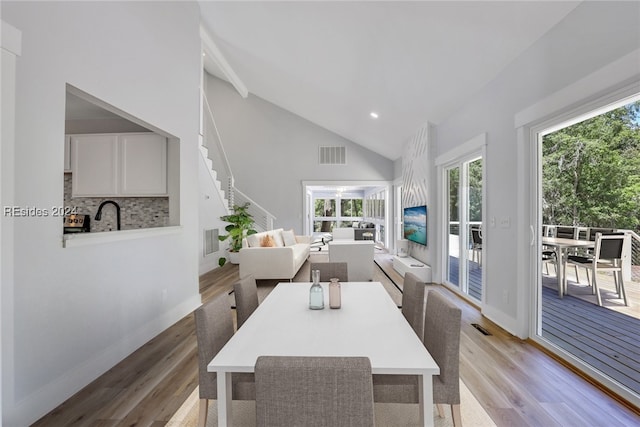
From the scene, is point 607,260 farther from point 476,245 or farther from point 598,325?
point 476,245

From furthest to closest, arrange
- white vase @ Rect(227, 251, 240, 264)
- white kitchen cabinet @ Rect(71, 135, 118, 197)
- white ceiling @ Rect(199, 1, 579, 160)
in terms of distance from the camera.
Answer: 1. white vase @ Rect(227, 251, 240, 264)
2. white kitchen cabinet @ Rect(71, 135, 118, 197)
3. white ceiling @ Rect(199, 1, 579, 160)

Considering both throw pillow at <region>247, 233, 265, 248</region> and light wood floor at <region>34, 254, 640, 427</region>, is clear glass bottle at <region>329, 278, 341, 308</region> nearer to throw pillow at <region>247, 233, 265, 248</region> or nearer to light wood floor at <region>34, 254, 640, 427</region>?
light wood floor at <region>34, 254, 640, 427</region>

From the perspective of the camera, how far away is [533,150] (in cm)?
282

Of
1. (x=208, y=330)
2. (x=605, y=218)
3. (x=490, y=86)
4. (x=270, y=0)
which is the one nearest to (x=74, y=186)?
(x=270, y=0)

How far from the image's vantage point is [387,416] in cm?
179

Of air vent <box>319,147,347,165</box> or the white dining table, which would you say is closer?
the white dining table

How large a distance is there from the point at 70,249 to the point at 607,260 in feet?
12.2

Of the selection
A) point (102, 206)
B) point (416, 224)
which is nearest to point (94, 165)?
point (102, 206)

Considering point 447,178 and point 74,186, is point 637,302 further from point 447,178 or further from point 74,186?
point 74,186

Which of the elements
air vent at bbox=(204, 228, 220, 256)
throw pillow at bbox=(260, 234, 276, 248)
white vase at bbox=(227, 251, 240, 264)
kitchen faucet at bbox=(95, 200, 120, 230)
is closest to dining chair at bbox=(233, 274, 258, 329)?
kitchen faucet at bbox=(95, 200, 120, 230)

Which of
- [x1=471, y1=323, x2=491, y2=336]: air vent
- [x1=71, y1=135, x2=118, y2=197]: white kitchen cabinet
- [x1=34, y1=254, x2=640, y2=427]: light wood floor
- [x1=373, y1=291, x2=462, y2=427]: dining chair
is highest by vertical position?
[x1=71, y1=135, x2=118, y2=197]: white kitchen cabinet

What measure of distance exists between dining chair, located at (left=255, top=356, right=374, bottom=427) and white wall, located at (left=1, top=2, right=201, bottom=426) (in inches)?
65.6

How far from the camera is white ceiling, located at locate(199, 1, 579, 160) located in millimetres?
2789

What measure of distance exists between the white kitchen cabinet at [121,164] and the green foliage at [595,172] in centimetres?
411
